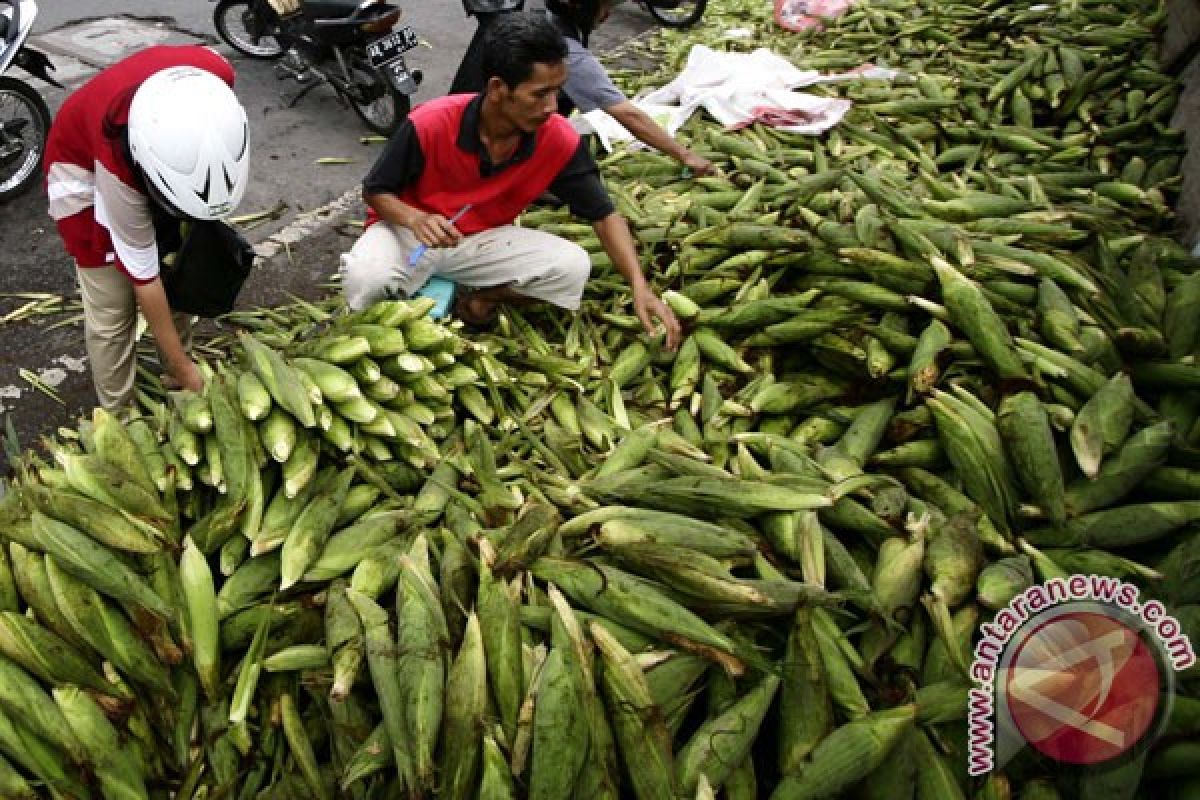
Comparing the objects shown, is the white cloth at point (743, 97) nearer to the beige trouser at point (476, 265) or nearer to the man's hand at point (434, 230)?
the beige trouser at point (476, 265)

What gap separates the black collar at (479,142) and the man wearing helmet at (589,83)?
2.82 ft

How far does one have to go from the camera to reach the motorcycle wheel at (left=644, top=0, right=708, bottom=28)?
6820 mm

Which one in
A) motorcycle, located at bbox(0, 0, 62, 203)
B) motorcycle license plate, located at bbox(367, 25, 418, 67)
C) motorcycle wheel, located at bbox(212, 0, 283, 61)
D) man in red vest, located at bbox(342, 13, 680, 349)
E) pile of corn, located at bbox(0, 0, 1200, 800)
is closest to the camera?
pile of corn, located at bbox(0, 0, 1200, 800)

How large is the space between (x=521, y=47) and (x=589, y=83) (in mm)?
1246

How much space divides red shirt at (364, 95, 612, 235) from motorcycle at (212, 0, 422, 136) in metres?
1.93

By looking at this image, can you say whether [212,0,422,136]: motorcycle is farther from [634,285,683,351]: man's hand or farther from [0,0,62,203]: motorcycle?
[634,285,683,351]: man's hand

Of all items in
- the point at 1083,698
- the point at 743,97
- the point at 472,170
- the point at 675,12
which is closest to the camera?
the point at 1083,698

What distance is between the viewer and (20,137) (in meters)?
3.70

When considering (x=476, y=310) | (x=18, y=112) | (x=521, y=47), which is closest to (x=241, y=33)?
(x=18, y=112)

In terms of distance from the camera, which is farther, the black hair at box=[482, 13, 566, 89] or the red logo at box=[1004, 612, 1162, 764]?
the black hair at box=[482, 13, 566, 89]

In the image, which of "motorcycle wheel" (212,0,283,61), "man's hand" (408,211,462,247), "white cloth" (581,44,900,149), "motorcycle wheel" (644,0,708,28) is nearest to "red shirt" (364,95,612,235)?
"man's hand" (408,211,462,247)

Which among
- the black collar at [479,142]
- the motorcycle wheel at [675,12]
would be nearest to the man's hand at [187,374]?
the black collar at [479,142]

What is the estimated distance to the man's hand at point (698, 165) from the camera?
368cm

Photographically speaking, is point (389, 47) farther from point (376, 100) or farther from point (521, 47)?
point (521, 47)
